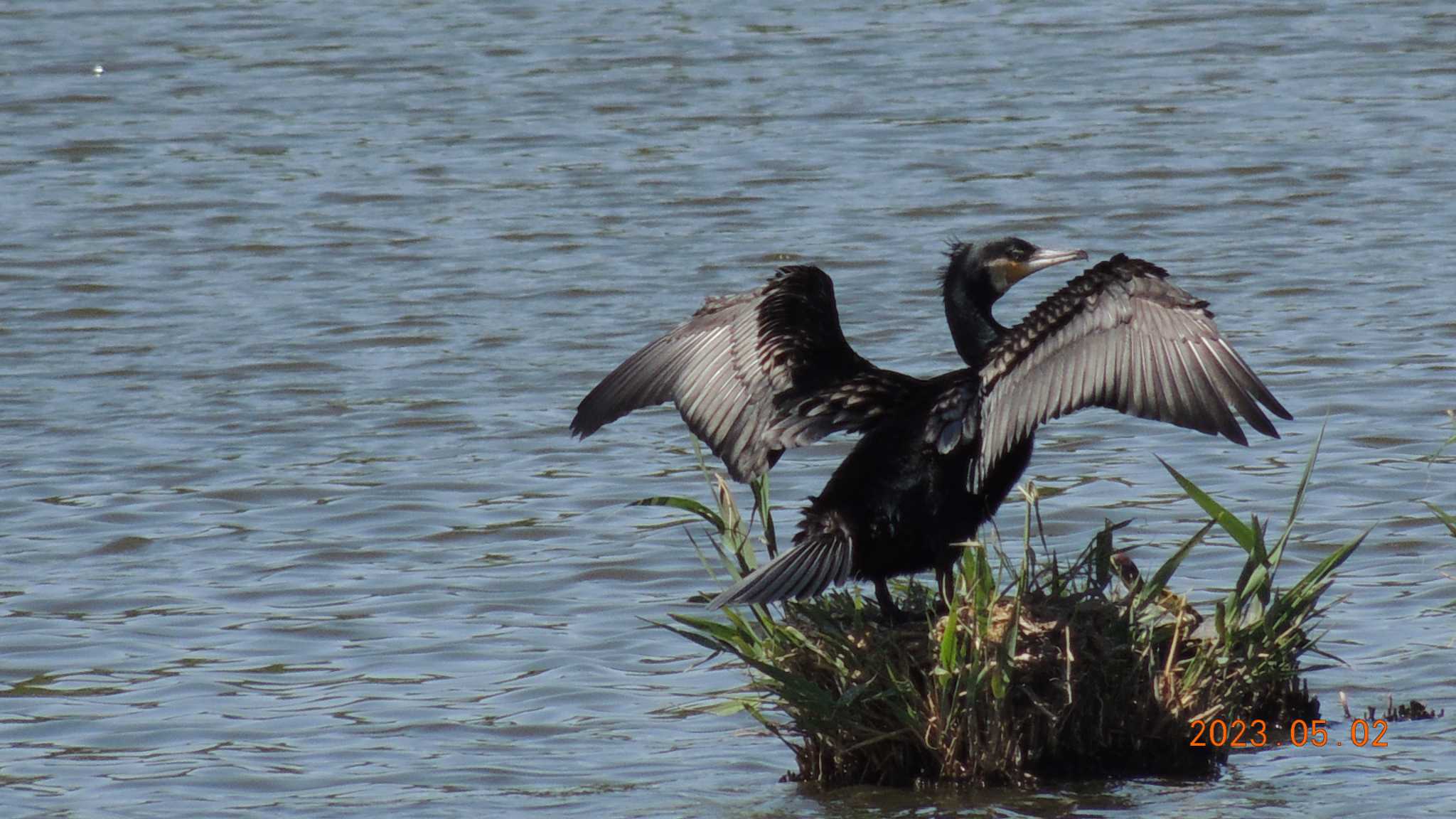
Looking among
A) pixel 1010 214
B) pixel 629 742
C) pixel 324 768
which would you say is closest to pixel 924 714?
pixel 629 742

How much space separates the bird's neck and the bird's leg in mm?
608

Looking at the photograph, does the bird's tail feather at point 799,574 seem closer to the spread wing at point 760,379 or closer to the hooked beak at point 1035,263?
the spread wing at point 760,379

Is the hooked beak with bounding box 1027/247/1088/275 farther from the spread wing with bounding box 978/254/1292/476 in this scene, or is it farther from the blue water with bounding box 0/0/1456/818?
the blue water with bounding box 0/0/1456/818

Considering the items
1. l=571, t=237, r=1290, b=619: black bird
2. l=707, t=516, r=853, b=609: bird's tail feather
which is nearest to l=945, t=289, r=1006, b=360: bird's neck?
l=571, t=237, r=1290, b=619: black bird

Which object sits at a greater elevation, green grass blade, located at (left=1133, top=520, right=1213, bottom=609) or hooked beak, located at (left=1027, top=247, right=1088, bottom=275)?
hooked beak, located at (left=1027, top=247, right=1088, bottom=275)

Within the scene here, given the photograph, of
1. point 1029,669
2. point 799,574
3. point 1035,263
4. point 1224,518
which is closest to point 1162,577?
point 1224,518

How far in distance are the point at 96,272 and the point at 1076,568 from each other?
7.24 meters

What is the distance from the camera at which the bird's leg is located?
4672mm

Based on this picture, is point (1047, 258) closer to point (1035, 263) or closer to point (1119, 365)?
point (1035, 263)

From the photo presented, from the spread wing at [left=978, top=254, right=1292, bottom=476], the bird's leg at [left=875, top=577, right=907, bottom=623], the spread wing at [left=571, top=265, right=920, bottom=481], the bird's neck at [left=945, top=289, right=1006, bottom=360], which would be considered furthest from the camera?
the bird's neck at [left=945, top=289, right=1006, bottom=360]

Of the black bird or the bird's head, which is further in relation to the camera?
the bird's head

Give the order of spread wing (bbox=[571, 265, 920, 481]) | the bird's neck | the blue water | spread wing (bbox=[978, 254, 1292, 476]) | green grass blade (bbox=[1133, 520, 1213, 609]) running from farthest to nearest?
the blue water, the bird's neck, spread wing (bbox=[571, 265, 920, 481]), green grass blade (bbox=[1133, 520, 1213, 609]), spread wing (bbox=[978, 254, 1292, 476])

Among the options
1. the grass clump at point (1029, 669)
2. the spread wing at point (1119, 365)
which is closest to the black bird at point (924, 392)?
the spread wing at point (1119, 365)

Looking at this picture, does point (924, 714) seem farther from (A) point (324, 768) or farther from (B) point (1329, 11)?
(B) point (1329, 11)
